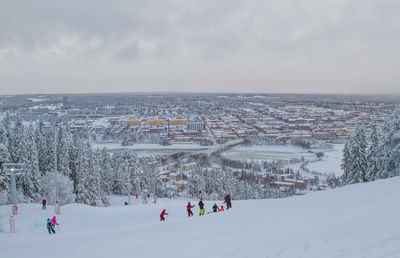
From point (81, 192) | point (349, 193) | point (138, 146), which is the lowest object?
point (138, 146)

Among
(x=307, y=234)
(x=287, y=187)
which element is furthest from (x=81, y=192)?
(x=287, y=187)

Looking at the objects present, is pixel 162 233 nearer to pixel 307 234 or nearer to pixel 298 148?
pixel 307 234

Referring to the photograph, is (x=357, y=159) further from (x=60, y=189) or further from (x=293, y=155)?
(x=293, y=155)

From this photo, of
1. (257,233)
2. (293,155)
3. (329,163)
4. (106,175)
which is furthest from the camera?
(293,155)

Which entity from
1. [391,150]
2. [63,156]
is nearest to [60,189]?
[63,156]

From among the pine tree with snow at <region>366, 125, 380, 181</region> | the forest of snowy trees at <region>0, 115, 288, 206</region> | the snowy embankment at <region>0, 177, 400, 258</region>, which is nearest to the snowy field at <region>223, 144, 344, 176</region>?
the forest of snowy trees at <region>0, 115, 288, 206</region>

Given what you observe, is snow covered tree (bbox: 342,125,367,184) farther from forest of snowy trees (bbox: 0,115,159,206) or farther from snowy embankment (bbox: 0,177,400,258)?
forest of snowy trees (bbox: 0,115,159,206)

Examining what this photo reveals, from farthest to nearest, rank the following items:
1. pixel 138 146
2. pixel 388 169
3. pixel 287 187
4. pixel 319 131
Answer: pixel 319 131
pixel 138 146
pixel 287 187
pixel 388 169

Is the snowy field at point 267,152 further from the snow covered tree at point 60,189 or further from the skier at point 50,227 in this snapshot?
the skier at point 50,227
